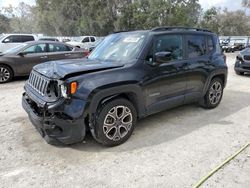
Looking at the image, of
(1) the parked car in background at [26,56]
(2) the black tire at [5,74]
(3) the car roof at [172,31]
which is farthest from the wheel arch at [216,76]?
(2) the black tire at [5,74]

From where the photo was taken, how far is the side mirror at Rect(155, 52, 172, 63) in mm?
4207

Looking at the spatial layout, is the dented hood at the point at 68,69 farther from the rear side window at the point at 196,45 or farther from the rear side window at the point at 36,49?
the rear side window at the point at 36,49

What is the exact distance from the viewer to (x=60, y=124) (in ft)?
11.1

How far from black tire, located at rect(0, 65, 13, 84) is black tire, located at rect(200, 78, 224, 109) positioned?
6.59 metres

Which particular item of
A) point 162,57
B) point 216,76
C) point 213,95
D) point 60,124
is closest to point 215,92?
point 213,95

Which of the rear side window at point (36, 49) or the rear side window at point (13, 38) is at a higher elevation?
the rear side window at point (13, 38)

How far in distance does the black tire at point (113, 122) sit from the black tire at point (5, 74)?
6.33 metres

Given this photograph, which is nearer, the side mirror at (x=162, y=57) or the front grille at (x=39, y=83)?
the front grille at (x=39, y=83)

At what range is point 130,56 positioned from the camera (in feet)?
13.6

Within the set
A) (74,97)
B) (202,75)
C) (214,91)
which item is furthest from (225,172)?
(214,91)

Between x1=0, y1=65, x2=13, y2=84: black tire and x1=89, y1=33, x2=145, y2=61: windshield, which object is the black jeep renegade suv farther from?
x1=0, y1=65, x2=13, y2=84: black tire

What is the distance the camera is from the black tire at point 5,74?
862 cm

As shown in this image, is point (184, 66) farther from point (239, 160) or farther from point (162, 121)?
point (239, 160)

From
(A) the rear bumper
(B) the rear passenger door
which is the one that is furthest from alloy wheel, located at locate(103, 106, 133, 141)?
(B) the rear passenger door
